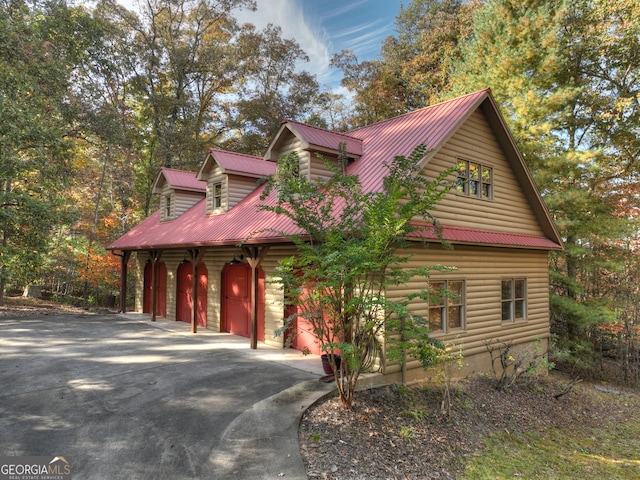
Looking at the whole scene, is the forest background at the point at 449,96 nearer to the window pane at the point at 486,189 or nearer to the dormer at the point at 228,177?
the window pane at the point at 486,189

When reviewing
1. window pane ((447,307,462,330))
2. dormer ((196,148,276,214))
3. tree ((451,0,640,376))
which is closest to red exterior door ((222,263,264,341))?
dormer ((196,148,276,214))

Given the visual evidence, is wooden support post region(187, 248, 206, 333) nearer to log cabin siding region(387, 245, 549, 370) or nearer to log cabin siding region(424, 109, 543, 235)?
log cabin siding region(387, 245, 549, 370)

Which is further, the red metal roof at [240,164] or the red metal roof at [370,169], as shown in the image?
the red metal roof at [240,164]

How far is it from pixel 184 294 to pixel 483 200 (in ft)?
37.5

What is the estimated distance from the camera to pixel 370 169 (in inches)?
376

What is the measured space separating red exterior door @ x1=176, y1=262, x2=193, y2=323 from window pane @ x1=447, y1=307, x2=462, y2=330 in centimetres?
975

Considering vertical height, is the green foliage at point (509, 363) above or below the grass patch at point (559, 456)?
above

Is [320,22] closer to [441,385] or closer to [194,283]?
[194,283]

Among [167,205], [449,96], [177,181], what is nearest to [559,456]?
[449,96]

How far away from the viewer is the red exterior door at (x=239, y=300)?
37.0ft

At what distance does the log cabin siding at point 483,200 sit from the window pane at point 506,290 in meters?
1.59

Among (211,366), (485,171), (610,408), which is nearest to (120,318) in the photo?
(211,366)

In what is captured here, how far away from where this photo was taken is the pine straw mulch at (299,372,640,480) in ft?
16.0

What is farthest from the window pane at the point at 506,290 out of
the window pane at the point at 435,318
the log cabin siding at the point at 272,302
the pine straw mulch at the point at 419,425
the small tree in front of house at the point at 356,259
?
the log cabin siding at the point at 272,302
